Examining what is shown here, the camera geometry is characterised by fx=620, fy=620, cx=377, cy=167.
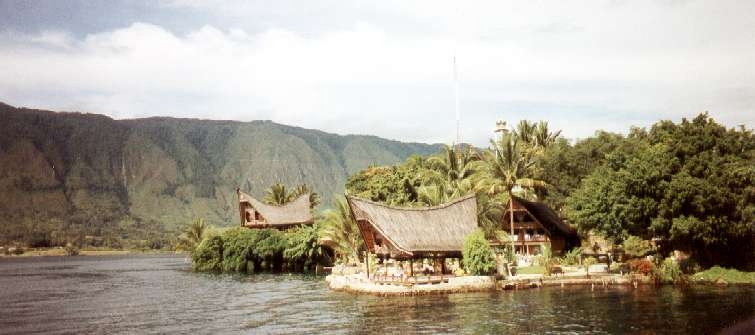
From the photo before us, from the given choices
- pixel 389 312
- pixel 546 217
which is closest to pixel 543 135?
pixel 546 217

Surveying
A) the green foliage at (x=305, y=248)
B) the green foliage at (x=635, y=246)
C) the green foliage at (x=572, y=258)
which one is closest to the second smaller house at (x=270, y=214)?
the green foliage at (x=305, y=248)

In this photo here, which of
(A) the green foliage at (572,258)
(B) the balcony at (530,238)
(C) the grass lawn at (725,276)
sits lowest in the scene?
(C) the grass lawn at (725,276)

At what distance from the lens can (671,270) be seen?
44.1 meters

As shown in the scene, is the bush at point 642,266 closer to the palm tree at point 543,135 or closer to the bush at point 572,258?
the bush at point 572,258

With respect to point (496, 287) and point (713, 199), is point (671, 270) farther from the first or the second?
point (496, 287)

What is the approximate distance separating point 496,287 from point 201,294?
77.3ft

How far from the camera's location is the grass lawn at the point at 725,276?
42.5 m

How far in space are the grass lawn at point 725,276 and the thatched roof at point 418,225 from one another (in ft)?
54.3

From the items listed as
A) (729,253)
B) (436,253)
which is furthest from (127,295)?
(729,253)

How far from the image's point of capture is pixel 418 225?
4612 centimetres

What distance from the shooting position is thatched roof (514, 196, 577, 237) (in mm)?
60281

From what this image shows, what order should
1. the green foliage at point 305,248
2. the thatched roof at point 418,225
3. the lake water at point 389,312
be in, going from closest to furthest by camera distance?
the lake water at point 389,312, the thatched roof at point 418,225, the green foliage at point 305,248

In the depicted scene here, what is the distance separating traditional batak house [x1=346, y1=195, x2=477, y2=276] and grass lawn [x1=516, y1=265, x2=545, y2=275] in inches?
220

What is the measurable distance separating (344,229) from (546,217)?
20114 mm
